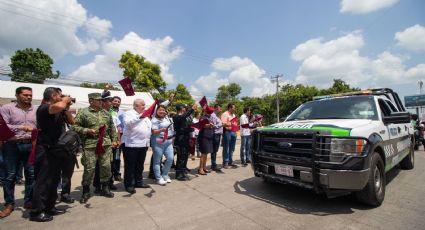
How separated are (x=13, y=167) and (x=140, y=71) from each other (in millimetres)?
29835

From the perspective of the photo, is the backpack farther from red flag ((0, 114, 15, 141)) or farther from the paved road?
the paved road

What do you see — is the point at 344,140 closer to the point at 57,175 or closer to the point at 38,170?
the point at 57,175

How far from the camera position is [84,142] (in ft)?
14.0

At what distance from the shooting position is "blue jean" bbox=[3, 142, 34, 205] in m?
3.74

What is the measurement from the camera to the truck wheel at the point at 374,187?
147 inches

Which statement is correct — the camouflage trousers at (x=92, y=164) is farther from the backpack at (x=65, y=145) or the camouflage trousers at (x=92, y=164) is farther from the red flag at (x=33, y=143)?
the red flag at (x=33, y=143)

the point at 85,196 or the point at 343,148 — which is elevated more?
the point at 343,148

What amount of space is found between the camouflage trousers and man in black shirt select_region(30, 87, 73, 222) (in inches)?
24.3

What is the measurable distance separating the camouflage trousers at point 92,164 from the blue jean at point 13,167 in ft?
2.65

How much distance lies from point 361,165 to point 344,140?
0.41 m

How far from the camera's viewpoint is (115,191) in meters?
4.96

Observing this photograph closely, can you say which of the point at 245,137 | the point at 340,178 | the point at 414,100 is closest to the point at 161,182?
the point at 245,137

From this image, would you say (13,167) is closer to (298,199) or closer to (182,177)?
(182,177)

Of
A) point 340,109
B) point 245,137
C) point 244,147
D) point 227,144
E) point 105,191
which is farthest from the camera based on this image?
point 244,147
